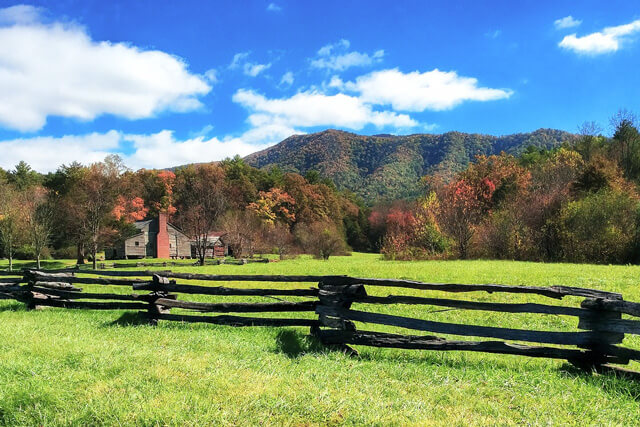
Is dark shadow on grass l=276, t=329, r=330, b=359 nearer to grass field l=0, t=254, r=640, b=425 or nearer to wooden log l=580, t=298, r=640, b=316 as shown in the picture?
grass field l=0, t=254, r=640, b=425

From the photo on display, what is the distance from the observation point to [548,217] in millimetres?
27266

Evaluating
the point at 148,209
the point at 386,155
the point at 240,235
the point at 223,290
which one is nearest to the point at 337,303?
the point at 223,290

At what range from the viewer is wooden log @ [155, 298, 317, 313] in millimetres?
6777

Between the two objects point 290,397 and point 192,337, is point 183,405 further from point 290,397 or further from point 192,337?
point 192,337

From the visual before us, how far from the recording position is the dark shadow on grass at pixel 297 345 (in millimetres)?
5617

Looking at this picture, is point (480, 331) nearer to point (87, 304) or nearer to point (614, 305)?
point (614, 305)

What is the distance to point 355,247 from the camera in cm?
8194

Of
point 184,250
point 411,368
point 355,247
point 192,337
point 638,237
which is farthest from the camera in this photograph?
point 355,247

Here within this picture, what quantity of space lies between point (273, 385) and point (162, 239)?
55217 mm

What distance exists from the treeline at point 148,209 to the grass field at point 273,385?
30.5 m

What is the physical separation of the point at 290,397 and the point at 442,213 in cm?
2890

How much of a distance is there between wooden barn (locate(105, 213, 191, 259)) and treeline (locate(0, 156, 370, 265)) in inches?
99.4

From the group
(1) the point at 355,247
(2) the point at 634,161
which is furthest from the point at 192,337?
(1) the point at 355,247

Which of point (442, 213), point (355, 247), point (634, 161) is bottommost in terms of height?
point (355, 247)
